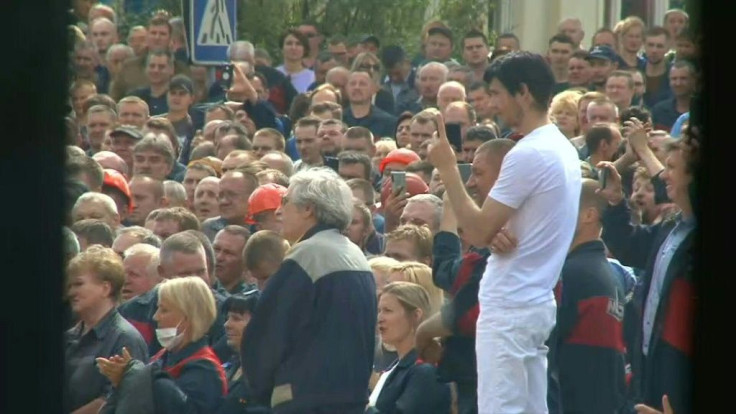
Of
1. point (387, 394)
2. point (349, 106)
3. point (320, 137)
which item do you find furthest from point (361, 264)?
point (349, 106)

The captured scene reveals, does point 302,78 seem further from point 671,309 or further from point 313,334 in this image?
point 671,309

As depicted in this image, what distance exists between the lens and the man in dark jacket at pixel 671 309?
7332mm

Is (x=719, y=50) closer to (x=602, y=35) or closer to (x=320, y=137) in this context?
(x=320, y=137)

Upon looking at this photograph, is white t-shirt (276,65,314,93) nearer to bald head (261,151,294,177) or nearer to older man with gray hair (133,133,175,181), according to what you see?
older man with gray hair (133,133,175,181)

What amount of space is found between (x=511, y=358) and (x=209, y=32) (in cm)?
921

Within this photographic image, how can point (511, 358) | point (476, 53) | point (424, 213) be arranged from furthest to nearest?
point (476, 53) < point (424, 213) < point (511, 358)

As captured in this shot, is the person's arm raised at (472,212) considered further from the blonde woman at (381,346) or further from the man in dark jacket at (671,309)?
the blonde woman at (381,346)

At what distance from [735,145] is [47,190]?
9.39ft

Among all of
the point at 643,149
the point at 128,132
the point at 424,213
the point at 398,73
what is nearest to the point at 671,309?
the point at 643,149

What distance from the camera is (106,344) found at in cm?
882

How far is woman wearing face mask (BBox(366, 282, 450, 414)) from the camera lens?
27.2 ft

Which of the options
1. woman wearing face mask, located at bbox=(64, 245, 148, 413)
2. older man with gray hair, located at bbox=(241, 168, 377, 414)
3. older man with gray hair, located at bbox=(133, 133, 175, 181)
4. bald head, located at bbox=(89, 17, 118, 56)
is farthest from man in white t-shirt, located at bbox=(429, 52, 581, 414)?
bald head, located at bbox=(89, 17, 118, 56)

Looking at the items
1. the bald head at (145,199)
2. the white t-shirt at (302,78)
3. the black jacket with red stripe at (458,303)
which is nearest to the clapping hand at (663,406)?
the black jacket with red stripe at (458,303)

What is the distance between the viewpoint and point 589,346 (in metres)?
8.12
